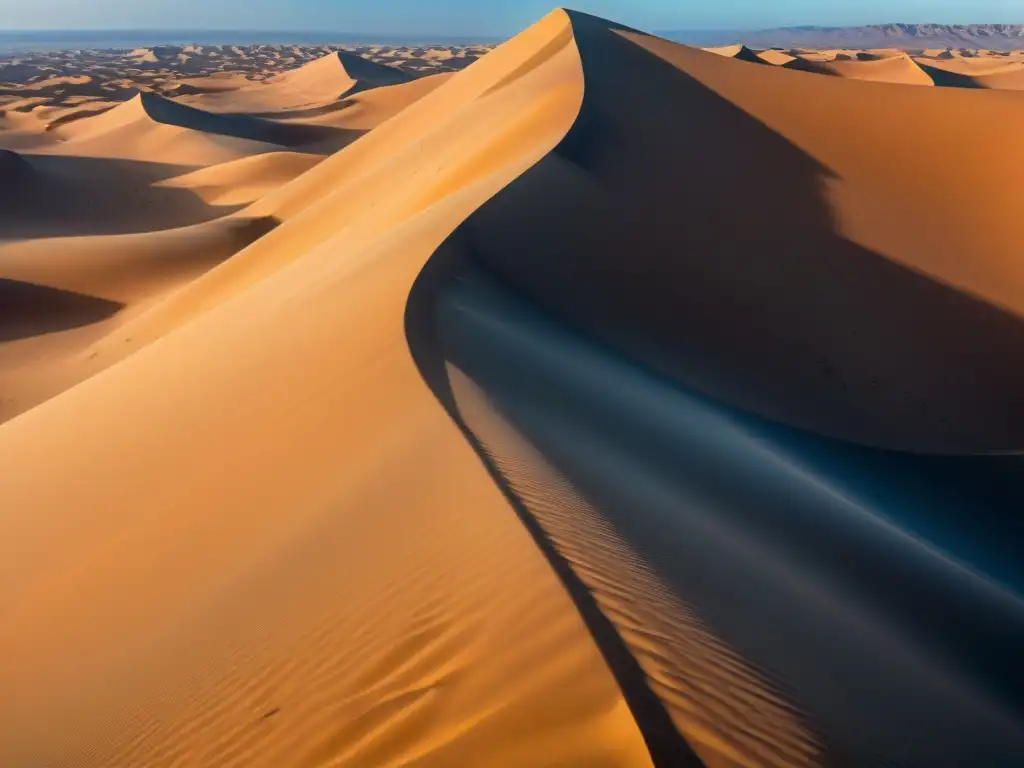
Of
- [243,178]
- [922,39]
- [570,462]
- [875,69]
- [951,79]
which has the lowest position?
[243,178]

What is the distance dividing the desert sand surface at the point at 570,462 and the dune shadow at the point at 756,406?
3cm

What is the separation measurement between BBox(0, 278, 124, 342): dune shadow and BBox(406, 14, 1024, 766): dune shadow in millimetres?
8524

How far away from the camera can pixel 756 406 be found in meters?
7.31

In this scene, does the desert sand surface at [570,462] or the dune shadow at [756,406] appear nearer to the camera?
the desert sand surface at [570,462]

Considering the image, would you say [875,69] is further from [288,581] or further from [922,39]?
[922,39]

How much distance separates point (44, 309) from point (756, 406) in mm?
11809

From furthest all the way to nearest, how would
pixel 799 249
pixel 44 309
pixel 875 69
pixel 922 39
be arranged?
pixel 922 39 → pixel 875 69 → pixel 44 309 → pixel 799 249

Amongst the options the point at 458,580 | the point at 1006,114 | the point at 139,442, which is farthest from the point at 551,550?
the point at 1006,114

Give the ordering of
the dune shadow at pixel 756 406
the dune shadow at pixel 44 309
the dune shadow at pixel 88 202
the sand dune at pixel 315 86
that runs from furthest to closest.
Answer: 1. the sand dune at pixel 315 86
2. the dune shadow at pixel 88 202
3. the dune shadow at pixel 44 309
4. the dune shadow at pixel 756 406

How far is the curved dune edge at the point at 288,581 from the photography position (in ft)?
8.46

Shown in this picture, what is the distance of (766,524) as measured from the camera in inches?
174

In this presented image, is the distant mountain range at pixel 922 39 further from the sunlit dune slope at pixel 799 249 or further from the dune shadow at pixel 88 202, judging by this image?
the sunlit dune slope at pixel 799 249

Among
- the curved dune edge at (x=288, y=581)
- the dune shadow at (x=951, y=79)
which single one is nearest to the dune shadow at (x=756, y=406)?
the curved dune edge at (x=288, y=581)

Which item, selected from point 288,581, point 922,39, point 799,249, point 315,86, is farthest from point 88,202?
point 922,39
